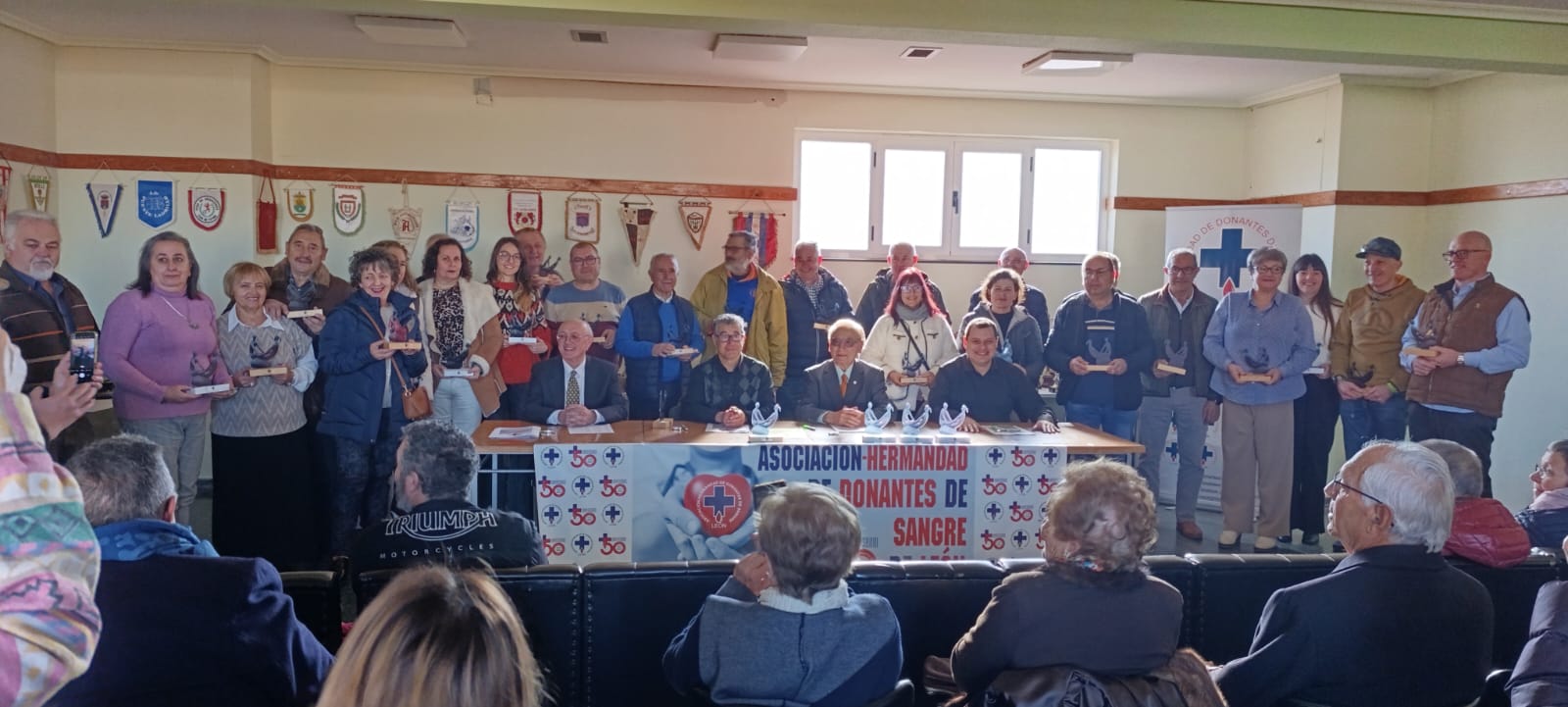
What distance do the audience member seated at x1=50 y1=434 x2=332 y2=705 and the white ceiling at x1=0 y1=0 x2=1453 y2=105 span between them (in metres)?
3.68

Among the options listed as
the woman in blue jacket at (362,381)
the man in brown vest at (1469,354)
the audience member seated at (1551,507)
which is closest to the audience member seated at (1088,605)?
the audience member seated at (1551,507)

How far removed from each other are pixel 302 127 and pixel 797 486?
5748mm

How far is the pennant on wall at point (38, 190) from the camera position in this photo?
5629 millimetres

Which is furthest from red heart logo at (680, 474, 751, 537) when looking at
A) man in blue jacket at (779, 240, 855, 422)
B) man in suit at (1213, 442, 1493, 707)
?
man in suit at (1213, 442, 1493, 707)

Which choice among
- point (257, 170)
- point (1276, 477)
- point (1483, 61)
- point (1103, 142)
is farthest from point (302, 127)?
point (1483, 61)

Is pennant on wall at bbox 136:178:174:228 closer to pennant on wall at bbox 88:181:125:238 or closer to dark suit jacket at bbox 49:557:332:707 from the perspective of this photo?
pennant on wall at bbox 88:181:125:238

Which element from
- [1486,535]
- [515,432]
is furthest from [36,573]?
[515,432]

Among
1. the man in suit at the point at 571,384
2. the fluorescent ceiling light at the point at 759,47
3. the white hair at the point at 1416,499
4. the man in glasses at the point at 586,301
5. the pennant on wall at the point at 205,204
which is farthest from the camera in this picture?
the pennant on wall at the point at 205,204

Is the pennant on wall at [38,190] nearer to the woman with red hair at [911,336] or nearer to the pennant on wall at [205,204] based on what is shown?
the pennant on wall at [205,204]

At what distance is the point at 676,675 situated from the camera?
1.95 m

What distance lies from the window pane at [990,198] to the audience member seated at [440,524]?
5.40 meters

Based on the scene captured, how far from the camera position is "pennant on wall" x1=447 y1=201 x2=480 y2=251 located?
21.9ft

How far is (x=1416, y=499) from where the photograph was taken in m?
2.04

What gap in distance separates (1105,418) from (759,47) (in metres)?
2.71
